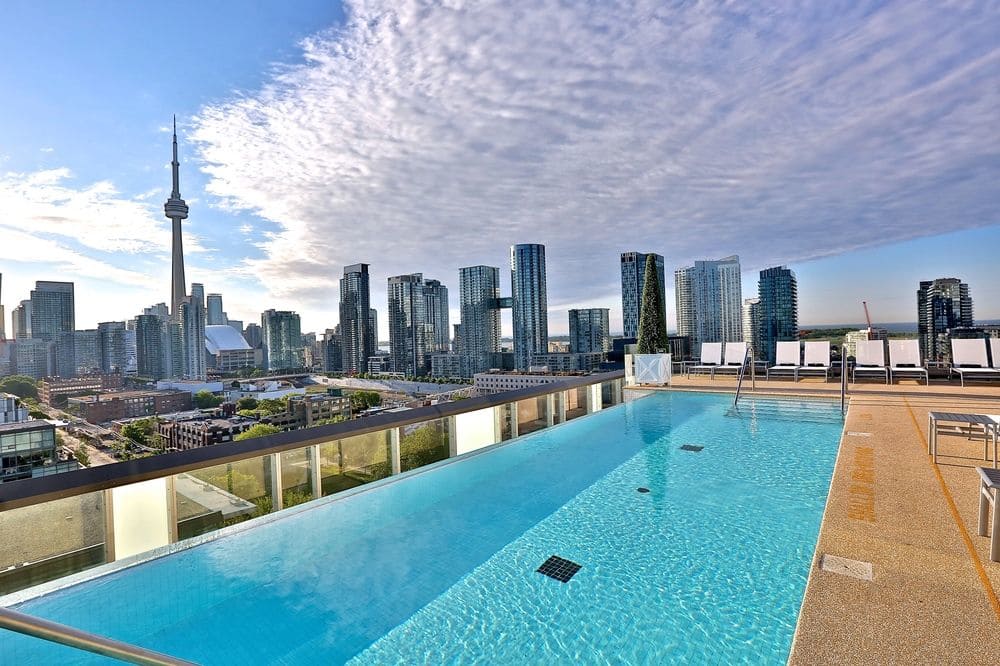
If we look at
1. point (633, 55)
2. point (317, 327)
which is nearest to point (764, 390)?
point (633, 55)

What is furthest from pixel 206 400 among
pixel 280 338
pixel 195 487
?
pixel 195 487

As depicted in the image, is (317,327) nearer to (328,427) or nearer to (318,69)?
(318,69)

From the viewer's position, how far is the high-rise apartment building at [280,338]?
6082cm

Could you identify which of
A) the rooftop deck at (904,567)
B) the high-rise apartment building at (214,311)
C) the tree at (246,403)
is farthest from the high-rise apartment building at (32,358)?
the rooftop deck at (904,567)

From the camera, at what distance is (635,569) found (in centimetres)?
326

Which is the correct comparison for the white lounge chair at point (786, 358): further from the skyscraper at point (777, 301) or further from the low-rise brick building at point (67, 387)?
the low-rise brick building at point (67, 387)

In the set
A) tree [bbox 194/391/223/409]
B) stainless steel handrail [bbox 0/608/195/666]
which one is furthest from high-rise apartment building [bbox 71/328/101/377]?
stainless steel handrail [bbox 0/608/195/666]

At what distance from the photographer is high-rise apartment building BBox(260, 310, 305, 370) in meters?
60.8

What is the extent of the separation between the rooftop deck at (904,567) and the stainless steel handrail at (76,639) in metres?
2.17

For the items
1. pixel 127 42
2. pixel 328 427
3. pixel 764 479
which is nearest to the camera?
pixel 328 427

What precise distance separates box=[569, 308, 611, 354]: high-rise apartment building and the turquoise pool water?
45.9 meters

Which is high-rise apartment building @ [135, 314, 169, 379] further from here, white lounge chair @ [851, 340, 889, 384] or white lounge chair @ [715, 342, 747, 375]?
white lounge chair @ [851, 340, 889, 384]

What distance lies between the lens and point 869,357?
34.9 feet

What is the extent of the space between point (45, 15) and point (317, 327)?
5472 centimetres
